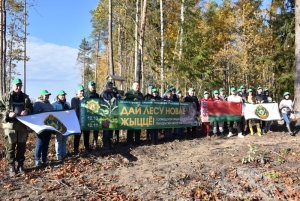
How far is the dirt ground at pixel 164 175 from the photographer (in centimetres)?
633

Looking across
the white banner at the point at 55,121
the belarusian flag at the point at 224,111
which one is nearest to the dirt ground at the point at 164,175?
the white banner at the point at 55,121

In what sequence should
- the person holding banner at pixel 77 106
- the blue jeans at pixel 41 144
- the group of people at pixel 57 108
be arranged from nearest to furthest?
the group of people at pixel 57 108
the blue jeans at pixel 41 144
the person holding banner at pixel 77 106

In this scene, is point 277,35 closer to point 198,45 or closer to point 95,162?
point 198,45

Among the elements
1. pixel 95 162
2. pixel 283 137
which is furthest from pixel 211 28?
pixel 95 162

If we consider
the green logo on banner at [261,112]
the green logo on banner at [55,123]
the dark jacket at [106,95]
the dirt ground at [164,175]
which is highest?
the dark jacket at [106,95]

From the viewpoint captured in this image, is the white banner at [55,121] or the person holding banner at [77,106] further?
the person holding banner at [77,106]

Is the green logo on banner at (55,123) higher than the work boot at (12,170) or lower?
higher

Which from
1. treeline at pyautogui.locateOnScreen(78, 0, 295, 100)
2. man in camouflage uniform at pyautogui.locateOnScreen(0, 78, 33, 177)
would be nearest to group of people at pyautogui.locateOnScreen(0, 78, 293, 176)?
man in camouflage uniform at pyautogui.locateOnScreen(0, 78, 33, 177)

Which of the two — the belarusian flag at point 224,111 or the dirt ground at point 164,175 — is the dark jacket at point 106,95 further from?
the belarusian flag at point 224,111

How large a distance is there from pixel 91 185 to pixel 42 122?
7.23 feet

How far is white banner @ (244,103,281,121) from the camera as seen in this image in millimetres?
11784

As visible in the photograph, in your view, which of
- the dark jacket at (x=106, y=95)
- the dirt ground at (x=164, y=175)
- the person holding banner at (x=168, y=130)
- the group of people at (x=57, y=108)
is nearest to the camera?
the dirt ground at (x=164, y=175)

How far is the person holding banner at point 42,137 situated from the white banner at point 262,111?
7.65 m

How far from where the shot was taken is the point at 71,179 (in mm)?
6922
